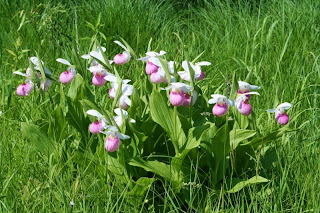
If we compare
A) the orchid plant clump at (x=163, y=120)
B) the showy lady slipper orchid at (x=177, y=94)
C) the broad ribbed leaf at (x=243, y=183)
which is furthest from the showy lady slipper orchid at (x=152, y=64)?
the broad ribbed leaf at (x=243, y=183)

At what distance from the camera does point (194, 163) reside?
6.40 ft

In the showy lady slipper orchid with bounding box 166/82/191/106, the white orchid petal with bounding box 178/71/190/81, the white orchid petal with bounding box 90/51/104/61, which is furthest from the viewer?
the white orchid petal with bounding box 90/51/104/61

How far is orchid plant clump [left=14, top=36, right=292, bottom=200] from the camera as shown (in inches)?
69.9

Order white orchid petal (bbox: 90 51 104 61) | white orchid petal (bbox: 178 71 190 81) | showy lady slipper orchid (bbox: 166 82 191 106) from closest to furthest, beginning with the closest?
1. showy lady slipper orchid (bbox: 166 82 191 106)
2. white orchid petal (bbox: 178 71 190 81)
3. white orchid petal (bbox: 90 51 104 61)

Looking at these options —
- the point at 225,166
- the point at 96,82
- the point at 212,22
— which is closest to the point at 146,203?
the point at 225,166

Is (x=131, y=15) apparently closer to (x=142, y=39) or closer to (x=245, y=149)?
(x=142, y=39)

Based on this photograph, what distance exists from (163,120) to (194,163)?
0.22 m

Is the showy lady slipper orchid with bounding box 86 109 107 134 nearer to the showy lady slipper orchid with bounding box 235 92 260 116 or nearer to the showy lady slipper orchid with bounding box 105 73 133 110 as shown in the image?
the showy lady slipper orchid with bounding box 105 73 133 110

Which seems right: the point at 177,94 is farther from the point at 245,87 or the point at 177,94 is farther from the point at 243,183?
the point at 243,183

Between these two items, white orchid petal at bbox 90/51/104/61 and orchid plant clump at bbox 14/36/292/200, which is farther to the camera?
white orchid petal at bbox 90/51/104/61

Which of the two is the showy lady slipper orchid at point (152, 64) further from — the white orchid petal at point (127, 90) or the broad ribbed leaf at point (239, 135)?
the broad ribbed leaf at point (239, 135)

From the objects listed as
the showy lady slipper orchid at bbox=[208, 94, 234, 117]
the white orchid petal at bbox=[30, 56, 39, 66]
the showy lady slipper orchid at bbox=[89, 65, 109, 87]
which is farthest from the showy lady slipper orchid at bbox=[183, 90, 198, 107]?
the white orchid petal at bbox=[30, 56, 39, 66]

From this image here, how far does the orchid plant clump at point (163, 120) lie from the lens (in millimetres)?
1774

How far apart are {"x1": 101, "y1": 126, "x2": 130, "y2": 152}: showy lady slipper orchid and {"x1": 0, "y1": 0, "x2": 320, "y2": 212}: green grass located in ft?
0.50
